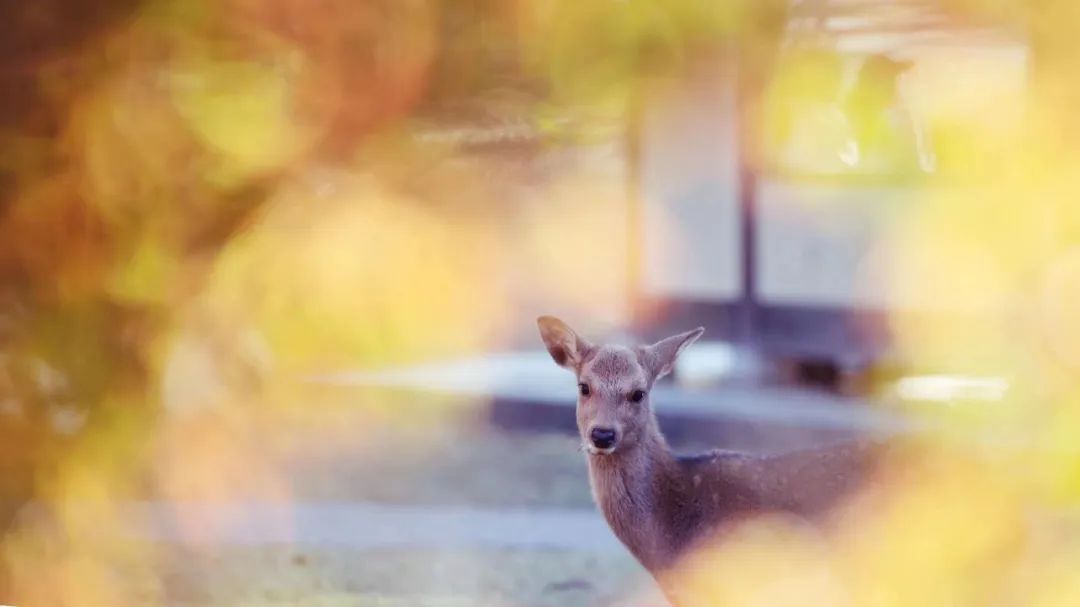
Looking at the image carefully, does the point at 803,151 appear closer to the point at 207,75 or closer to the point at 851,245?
the point at 851,245

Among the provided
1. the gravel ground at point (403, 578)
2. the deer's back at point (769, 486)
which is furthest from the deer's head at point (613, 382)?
the gravel ground at point (403, 578)

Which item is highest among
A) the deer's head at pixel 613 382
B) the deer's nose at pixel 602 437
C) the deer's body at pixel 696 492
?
the deer's head at pixel 613 382

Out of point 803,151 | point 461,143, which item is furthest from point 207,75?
point 803,151

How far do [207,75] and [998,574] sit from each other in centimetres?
261

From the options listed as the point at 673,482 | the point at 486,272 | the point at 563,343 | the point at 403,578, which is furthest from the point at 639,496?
the point at 486,272

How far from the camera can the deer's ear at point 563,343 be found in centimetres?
287

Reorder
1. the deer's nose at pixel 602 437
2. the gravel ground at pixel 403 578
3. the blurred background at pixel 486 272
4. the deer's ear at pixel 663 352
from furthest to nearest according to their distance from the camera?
the blurred background at pixel 486 272
the gravel ground at pixel 403 578
the deer's ear at pixel 663 352
the deer's nose at pixel 602 437

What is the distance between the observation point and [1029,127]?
454cm

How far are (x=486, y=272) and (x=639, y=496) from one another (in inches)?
95.4

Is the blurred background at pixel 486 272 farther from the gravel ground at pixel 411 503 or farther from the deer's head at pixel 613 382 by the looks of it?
the deer's head at pixel 613 382

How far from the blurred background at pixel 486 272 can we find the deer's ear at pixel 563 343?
0.94m

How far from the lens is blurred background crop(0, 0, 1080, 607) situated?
400 centimetres

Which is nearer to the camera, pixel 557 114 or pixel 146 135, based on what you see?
pixel 146 135

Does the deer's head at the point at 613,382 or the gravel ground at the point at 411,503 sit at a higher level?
the deer's head at the point at 613,382
